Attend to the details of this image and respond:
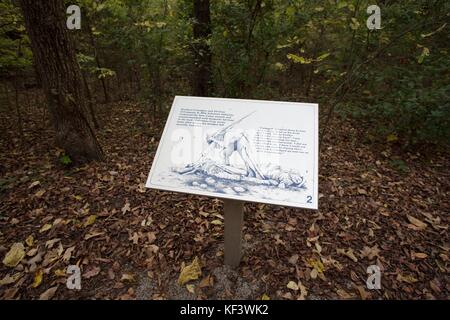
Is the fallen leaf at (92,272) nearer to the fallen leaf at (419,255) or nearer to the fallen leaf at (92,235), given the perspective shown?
the fallen leaf at (92,235)

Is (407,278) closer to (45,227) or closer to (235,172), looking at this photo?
(235,172)

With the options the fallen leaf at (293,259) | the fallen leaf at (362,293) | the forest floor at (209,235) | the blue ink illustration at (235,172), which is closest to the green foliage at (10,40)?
the forest floor at (209,235)

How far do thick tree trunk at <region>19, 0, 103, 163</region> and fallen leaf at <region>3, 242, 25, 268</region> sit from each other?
4.85 ft

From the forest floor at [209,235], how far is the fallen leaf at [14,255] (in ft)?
0.14

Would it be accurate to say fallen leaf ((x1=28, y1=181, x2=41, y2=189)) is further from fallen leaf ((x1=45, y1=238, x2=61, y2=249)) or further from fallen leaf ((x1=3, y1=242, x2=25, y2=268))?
fallen leaf ((x1=45, y1=238, x2=61, y2=249))

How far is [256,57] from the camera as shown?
4316mm

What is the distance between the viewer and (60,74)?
3.30 m

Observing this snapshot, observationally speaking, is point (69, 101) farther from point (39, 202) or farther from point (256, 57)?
point (256, 57)

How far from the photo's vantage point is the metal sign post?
87.1 inches

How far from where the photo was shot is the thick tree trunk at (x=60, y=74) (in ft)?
9.99

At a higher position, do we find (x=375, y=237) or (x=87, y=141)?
(x=87, y=141)

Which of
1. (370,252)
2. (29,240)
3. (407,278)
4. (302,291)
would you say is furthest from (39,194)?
(407,278)

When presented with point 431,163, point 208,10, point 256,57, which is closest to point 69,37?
point 208,10
